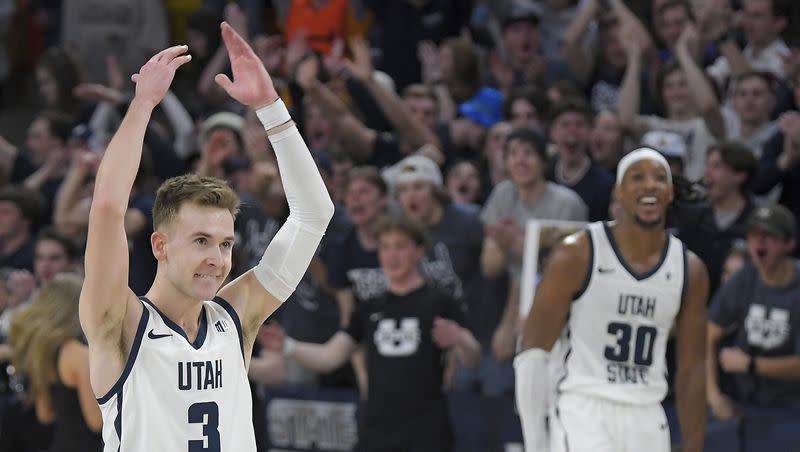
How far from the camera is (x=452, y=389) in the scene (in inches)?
380

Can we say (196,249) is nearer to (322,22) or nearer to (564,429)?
(564,429)

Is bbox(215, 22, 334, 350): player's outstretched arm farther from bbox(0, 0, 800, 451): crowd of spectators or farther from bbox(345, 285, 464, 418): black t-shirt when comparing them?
bbox(345, 285, 464, 418): black t-shirt

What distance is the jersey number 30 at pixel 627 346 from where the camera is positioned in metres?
6.83

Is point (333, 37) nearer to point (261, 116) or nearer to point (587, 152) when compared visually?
point (587, 152)

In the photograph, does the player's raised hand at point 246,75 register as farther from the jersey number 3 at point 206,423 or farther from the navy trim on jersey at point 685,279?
the navy trim on jersey at point 685,279

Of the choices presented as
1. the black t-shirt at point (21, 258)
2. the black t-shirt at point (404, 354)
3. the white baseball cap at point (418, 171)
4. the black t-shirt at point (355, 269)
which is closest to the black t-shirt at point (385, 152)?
the white baseball cap at point (418, 171)

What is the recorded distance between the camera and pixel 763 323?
866cm

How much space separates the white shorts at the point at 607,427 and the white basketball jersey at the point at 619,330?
48 mm

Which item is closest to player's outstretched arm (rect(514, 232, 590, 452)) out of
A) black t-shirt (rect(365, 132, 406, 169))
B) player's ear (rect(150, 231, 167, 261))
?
player's ear (rect(150, 231, 167, 261))

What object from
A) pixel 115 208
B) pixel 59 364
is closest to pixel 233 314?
pixel 115 208

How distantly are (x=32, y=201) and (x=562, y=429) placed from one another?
6.17 meters

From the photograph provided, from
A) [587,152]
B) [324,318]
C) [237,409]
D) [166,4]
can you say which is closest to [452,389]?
[324,318]

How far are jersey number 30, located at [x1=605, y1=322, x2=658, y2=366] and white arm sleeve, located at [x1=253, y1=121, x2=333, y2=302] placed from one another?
248cm

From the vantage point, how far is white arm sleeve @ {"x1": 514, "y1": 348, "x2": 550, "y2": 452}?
22.5 feet
